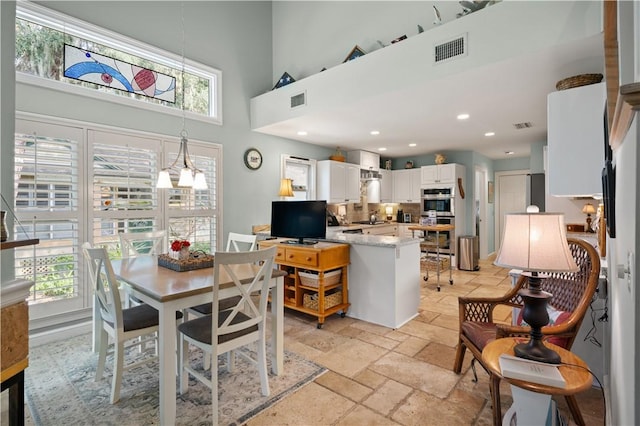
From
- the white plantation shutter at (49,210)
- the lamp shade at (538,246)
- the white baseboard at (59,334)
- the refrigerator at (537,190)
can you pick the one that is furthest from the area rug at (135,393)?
the refrigerator at (537,190)

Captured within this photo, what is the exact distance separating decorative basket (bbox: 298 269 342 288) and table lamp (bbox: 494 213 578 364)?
2053 millimetres

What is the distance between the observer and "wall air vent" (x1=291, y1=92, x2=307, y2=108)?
4.22m

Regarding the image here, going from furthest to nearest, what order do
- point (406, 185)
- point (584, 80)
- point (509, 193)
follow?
1. point (509, 193)
2. point (406, 185)
3. point (584, 80)

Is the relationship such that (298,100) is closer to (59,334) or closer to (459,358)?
(459,358)

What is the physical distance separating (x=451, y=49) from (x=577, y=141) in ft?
4.44

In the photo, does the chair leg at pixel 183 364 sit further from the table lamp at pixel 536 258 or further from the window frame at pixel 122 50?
the window frame at pixel 122 50

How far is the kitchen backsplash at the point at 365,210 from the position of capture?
22.5ft

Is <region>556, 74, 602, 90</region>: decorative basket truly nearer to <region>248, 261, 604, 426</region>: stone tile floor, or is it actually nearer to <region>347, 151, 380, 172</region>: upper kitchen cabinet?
<region>248, 261, 604, 426</region>: stone tile floor

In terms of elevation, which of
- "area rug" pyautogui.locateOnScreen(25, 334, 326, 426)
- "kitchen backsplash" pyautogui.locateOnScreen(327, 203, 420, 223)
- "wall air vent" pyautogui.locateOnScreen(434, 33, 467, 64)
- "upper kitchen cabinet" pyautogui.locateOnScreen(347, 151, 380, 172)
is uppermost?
"wall air vent" pyautogui.locateOnScreen(434, 33, 467, 64)

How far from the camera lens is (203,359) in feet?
8.56

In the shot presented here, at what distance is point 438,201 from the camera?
6.76 meters

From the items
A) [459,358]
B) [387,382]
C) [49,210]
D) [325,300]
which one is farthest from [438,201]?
[49,210]

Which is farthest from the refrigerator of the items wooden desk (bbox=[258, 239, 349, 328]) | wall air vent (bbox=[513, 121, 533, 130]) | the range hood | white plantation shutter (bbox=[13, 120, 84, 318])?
white plantation shutter (bbox=[13, 120, 84, 318])

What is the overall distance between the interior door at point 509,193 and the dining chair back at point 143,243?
7241 mm
